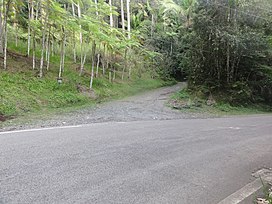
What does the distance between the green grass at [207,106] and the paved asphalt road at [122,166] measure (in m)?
7.73

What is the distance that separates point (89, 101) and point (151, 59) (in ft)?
47.5

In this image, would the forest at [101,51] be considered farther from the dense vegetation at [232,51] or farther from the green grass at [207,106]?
the green grass at [207,106]

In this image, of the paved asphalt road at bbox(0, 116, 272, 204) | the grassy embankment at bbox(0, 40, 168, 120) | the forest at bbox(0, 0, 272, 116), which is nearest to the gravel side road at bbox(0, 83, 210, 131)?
the paved asphalt road at bbox(0, 116, 272, 204)

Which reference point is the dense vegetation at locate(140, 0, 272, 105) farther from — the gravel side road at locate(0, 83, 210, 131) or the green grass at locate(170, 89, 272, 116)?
the gravel side road at locate(0, 83, 210, 131)

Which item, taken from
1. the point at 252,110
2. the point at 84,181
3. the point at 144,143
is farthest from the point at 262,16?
the point at 84,181

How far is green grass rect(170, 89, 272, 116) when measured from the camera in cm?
1531

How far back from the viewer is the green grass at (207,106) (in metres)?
15.3

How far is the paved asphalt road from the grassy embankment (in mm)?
4606

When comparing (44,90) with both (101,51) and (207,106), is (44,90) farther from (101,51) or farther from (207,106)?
(207,106)

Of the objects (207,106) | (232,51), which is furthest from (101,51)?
(232,51)

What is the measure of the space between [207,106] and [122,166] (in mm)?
12806

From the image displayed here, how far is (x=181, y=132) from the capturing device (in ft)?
26.4

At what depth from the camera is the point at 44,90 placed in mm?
13422

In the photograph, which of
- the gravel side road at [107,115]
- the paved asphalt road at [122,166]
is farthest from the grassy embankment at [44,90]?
the paved asphalt road at [122,166]
